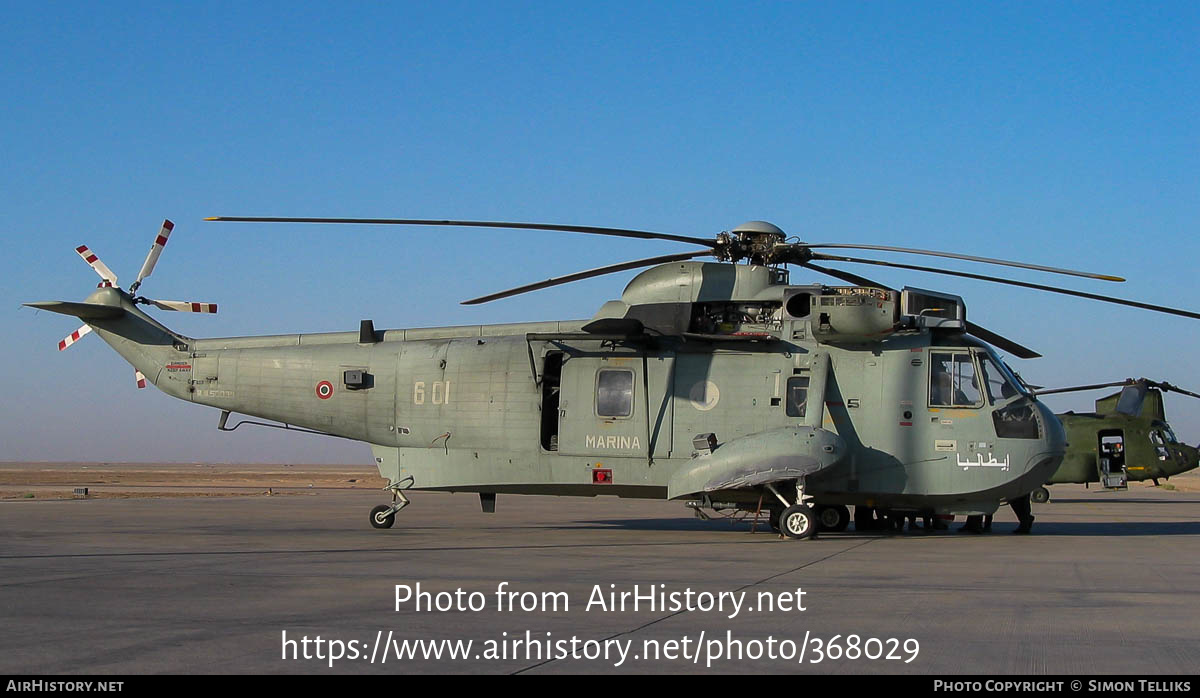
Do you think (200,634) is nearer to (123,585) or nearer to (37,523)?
(123,585)

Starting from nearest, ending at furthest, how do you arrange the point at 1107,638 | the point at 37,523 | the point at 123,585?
the point at 1107,638
the point at 123,585
the point at 37,523

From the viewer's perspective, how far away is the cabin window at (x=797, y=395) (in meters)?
18.2

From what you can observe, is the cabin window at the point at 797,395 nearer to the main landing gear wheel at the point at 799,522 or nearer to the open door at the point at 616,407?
the main landing gear wheel at the point at 799,522

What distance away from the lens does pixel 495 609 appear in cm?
884

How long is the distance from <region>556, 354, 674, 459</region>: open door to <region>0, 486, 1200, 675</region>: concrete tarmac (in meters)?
1.57

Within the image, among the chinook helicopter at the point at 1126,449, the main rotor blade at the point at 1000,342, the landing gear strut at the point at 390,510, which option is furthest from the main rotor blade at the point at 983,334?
the chinook helicopter at the point at 1126,449

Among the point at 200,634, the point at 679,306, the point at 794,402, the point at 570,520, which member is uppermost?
the point at 679,306

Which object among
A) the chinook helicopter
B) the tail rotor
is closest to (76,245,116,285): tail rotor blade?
the tail rotor

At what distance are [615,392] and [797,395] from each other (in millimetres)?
3164

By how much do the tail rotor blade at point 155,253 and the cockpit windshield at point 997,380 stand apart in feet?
50.2

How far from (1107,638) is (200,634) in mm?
6469

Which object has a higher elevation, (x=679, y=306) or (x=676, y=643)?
(x=679, y=306)

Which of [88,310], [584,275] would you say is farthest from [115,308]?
[584,275]
